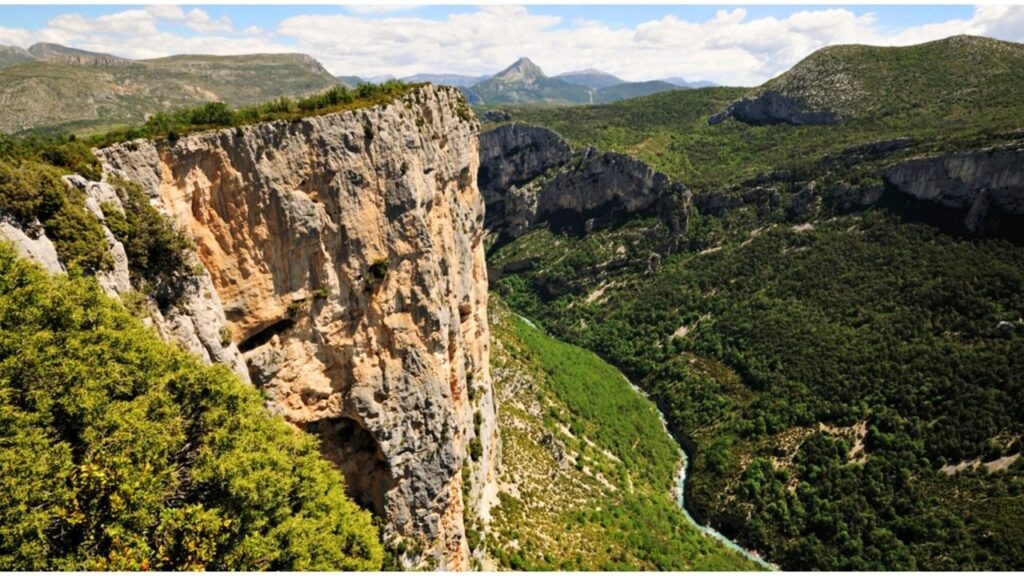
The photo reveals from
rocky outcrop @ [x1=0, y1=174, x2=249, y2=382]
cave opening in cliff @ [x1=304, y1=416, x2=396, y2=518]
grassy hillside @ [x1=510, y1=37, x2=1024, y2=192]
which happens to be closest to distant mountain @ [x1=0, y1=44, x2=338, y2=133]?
cave opening in cliff @ [x1=304, y1=416, x2=396, y2=518]

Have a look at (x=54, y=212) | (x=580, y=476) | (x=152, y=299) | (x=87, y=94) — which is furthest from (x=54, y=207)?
(x=87, y=94)

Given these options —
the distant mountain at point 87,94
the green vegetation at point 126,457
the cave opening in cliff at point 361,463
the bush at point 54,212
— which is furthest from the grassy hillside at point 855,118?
the distant mountain at point 87,94

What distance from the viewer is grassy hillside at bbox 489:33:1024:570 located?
5822 centimetres

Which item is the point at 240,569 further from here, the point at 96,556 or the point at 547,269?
the point at 547,269

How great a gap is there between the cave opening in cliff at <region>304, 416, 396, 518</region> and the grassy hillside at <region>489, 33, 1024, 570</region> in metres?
50.2

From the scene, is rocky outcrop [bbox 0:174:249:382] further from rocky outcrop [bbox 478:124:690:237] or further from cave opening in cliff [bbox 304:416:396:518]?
rocky outcrop [bbox 478:124:690:237]

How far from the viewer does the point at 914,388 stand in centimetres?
6569

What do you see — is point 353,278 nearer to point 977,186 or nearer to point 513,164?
point 977,186

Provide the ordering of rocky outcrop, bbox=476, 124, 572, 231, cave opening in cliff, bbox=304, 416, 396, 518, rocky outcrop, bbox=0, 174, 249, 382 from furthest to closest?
1. rocky outcrop, bbox=476, 124, 572, 231
2. cave opening in cliff, bbox=304, 416, 396, 518
3. rocky outcrop, bbox=0, 174, 249, 382

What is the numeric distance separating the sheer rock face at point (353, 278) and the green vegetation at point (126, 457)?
8572 mm

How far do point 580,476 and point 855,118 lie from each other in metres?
115

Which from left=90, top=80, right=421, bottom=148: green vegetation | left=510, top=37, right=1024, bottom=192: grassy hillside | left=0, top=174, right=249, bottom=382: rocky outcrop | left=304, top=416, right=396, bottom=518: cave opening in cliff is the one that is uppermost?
left=510, top=37, right=1024, bottom=192: grassy hillside

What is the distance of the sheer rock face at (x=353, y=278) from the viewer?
82.9 ft

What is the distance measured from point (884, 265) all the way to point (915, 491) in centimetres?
3867
